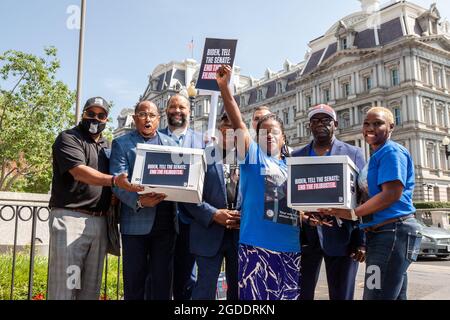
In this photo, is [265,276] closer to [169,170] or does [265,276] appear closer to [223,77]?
[169,170]

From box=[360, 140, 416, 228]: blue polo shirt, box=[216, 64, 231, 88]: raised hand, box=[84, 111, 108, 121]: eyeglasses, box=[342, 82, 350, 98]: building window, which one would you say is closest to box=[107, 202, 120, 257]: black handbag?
box=[84, 111, 108, 121]: eyeglasses

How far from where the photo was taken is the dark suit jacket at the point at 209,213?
3.92 m

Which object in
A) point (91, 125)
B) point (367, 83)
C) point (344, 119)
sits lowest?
point (91, 125)

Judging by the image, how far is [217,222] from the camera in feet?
12.9

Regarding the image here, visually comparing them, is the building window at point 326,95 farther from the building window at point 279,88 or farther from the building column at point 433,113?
the building column at point 433,113

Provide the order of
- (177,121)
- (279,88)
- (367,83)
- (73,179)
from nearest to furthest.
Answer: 1. (73,179)
2. (177,121)
3. (367,83)
4. (279,88)

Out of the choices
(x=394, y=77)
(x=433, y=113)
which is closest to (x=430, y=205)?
(x=433, y=113)

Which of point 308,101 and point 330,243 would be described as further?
point 308,101

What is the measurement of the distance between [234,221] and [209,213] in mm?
253

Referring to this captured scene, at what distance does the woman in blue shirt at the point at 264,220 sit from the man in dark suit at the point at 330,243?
40 centimetres

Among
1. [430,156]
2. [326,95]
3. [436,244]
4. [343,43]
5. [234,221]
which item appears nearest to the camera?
[234,221]

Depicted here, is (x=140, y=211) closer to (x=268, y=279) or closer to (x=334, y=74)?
(x=268, y=279)
